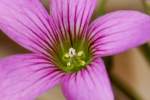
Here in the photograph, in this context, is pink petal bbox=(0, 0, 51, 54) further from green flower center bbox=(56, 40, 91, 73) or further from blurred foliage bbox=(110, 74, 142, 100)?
blurred foliage bbox=(110, 74, 142, 100)

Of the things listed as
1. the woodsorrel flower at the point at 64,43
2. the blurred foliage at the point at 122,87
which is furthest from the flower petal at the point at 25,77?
the blurred foliage at the point at 122,87

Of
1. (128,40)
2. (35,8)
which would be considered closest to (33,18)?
(35,8)

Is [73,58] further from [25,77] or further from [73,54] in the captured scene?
[25,77]

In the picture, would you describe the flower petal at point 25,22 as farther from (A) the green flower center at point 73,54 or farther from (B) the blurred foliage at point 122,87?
(B) the blurred foliage at point 122,87

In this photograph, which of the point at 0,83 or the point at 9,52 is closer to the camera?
the point at 0,83

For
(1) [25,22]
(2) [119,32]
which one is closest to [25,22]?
(1) [25,22]

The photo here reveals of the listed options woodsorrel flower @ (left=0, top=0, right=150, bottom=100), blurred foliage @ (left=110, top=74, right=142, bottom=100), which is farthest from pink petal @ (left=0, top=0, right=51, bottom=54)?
blurred foliage @ (left=110, top=74, right=142, bottom=100)

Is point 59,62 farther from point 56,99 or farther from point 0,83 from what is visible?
point 56,99
